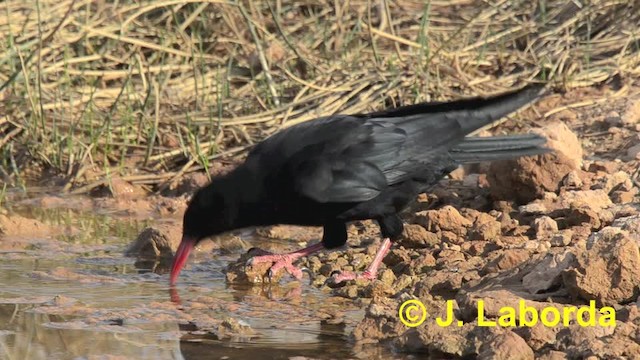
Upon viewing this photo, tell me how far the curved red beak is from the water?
0.22 feet

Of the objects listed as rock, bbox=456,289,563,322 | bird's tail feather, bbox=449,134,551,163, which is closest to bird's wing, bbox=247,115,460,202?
bird's tail feather, bbox=449,134,551,163

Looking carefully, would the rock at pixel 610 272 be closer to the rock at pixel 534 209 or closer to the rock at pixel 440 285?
the rock at pixel 440 285

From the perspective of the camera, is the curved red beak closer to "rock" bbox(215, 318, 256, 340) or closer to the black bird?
the black bird

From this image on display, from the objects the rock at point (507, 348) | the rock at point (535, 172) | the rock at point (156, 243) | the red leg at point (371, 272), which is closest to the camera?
the rock at point (507, 348)

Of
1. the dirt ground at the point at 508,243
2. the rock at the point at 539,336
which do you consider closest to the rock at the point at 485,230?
the dirt ground at the point at 508,243

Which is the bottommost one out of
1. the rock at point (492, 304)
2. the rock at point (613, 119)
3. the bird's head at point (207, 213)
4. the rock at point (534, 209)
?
the rock at point (492, 304)

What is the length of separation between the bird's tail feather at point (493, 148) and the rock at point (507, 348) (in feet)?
6.83

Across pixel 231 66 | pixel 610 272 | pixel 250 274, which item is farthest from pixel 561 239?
pixel 231 66

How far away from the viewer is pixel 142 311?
16.7 feet

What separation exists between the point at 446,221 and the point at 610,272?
5.77ft

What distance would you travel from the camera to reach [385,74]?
8461 millimetres

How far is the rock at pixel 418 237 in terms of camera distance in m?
6.20

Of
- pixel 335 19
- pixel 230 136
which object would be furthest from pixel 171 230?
pixel 335 19

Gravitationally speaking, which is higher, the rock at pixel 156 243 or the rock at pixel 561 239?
the rock at pixel 561 239
